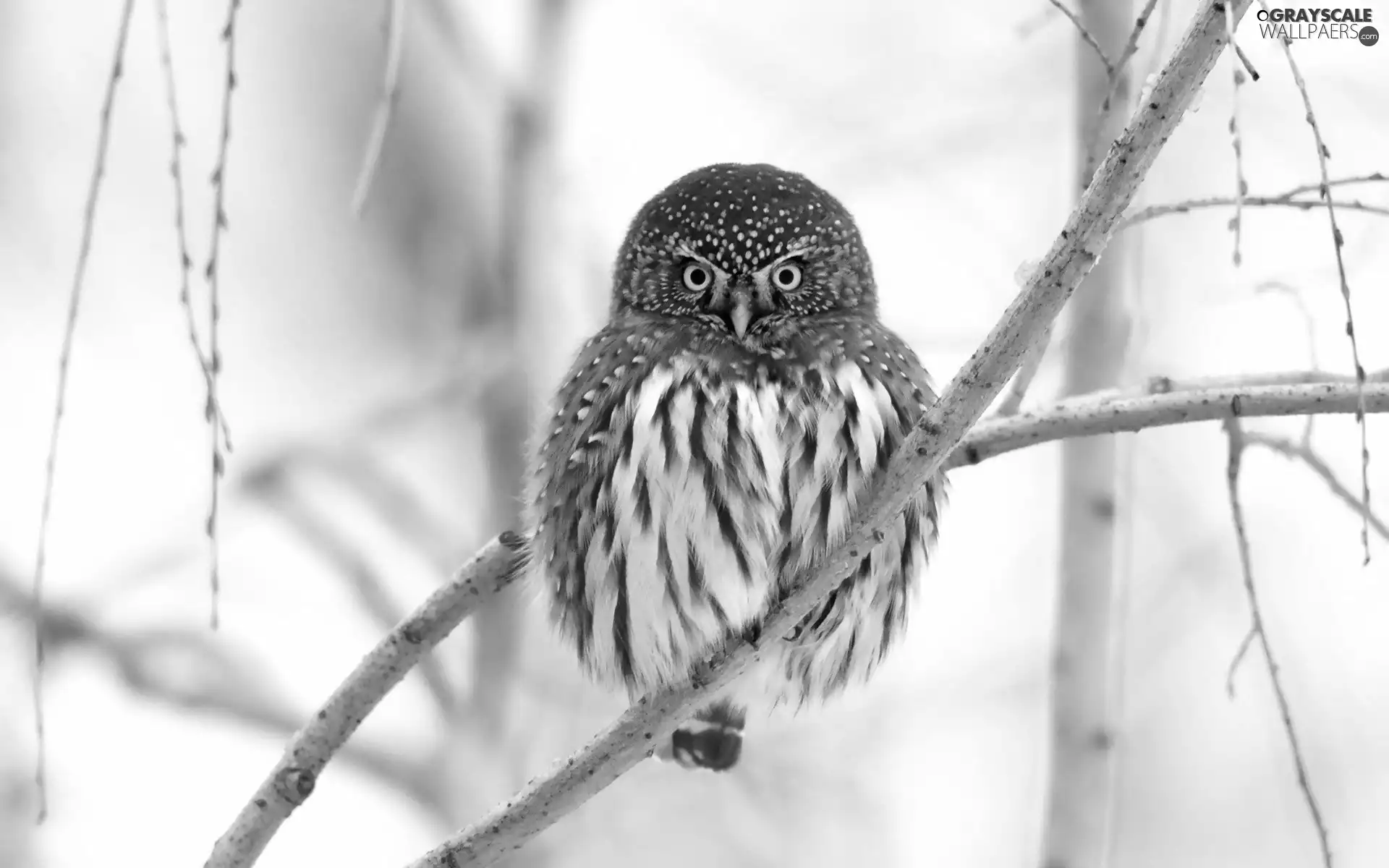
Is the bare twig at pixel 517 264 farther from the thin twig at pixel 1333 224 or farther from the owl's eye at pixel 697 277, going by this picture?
the thin twig at pixel 1333 224

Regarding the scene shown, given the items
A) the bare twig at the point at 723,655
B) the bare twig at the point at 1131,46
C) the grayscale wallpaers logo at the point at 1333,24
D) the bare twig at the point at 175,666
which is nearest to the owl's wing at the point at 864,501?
the bare twig at the point at 723,655

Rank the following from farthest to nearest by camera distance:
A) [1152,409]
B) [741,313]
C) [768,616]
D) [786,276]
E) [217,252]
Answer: [786,276], [741,313], [768,616], [1152,409], [217,252]

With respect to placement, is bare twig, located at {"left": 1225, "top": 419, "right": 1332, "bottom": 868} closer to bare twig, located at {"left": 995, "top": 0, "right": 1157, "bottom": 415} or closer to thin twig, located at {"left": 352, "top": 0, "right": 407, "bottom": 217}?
bare twig, located at {"left": 995, "top": 0, "right": 1157, "bottom": 415}

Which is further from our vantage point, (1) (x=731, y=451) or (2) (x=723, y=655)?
(1) (x=731, y=451)

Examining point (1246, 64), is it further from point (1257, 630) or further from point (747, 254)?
point (747, 254)

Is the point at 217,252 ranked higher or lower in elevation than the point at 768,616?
higher

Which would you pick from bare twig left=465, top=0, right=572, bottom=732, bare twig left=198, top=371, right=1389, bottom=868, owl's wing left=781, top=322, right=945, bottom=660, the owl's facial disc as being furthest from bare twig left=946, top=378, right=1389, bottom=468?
bare twig left=465, top=0, right=572, bottom=732

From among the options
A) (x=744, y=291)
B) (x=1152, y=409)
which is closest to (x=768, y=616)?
(x=1152, y=409)

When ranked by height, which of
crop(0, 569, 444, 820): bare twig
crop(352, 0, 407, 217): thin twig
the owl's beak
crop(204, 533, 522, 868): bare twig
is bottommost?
crop(0, 569, 444, 820): bare twig

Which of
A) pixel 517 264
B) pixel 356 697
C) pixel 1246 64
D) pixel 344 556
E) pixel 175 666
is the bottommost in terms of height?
pixel 175 666
